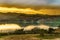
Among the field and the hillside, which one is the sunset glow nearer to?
the hillside

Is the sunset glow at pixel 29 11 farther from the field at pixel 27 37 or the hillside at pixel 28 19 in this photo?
the field at pixel 27 37

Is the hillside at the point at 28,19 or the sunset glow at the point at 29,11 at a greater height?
the sunset glow at the point at 29,11

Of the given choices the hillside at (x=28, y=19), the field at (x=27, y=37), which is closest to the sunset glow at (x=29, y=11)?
the hillside at (x=28, y=19)

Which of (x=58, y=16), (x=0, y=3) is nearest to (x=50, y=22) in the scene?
(x=58, y=16)

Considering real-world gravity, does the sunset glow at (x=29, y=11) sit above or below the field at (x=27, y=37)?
above

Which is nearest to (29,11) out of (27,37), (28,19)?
(28,19)

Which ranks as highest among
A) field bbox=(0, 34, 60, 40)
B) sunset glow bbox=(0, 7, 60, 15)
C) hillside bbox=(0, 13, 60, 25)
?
sunset glow bbox=(0, 7, 60, 15)

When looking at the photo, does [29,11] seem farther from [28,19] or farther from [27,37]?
[27,37]

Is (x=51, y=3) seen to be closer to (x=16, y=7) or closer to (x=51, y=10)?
(x=51, y=10)

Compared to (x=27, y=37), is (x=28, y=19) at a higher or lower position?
higher

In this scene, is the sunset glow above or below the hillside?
above

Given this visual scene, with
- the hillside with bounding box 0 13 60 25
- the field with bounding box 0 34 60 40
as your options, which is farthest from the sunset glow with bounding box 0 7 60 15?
the field with bounding box 0 34 60 40

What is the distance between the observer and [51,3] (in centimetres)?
125

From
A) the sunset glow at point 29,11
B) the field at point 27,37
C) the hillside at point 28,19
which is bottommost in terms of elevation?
the field at point 27,37
